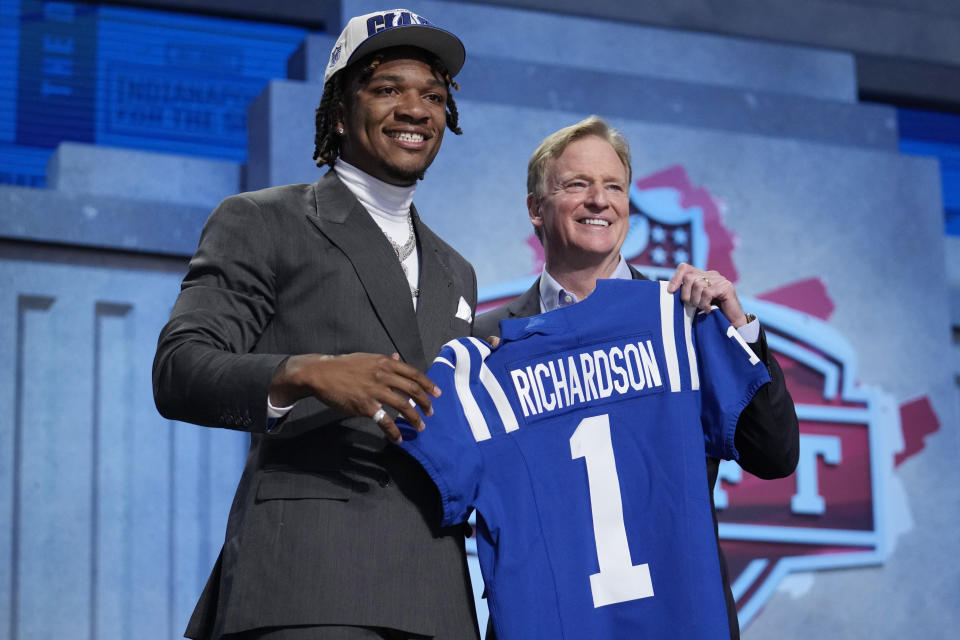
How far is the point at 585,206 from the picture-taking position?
6.59 ft

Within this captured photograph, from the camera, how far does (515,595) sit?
5.42 feet

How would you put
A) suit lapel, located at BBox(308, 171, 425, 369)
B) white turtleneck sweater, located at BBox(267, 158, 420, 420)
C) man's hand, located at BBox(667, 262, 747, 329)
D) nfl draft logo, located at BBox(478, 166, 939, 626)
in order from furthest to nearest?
1. nfl draft logo, located at BBox(478, 166, 939, 626)
2. man's hand, located at BBox(667, 262, 747, 329)
3. white turtleneck sweater, located at BBox(267, 158, 420, 420)
4. suit lapel, located at BBox(308, 171, 425, 369)

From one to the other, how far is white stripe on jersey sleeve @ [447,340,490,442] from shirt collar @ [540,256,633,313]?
348 mm

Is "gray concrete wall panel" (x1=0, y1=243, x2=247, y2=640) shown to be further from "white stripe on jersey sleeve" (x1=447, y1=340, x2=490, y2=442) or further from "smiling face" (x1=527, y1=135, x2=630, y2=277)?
"white stripe on jersey sleeve" (x1=447, y1=340, x2=490, y2=442)

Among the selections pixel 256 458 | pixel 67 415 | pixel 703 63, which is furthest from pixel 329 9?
pixel 256 458

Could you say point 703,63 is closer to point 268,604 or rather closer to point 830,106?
point 830,106

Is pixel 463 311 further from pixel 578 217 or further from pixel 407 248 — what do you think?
pixel 578 217

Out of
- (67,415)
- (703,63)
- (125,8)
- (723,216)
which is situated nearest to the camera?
(67,415)

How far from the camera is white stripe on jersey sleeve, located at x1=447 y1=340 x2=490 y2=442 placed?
1.67 m

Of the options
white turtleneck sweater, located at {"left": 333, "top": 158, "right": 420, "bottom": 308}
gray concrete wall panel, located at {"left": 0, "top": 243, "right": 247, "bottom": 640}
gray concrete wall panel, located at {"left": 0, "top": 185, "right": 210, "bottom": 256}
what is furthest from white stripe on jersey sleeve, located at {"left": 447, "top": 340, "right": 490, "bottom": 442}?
gray concrete wall panel, located at {"left": 0, "top": 185, "right": 210, "bottom": 256}

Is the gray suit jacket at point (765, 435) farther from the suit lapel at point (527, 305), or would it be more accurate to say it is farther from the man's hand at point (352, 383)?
the man's hand at point (352, 383)

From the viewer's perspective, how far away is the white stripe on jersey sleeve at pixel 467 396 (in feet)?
5.49

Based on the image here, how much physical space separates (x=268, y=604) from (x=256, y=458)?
0.20m

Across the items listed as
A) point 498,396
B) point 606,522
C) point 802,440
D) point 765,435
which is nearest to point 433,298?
point 498,396
